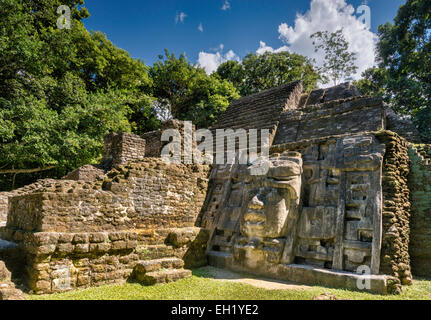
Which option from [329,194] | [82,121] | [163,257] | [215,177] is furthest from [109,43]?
[329,194]

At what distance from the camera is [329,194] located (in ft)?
19.2

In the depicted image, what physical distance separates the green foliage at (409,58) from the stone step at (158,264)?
10.3 metres

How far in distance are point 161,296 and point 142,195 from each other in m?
2.62

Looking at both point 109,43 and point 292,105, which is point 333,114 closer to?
point 292,105

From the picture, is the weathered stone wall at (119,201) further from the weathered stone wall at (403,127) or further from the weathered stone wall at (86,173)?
the weathered stone wall at (403,127)

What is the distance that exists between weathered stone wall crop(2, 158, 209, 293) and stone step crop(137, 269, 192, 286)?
0.48 m

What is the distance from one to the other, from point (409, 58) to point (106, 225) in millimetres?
15594

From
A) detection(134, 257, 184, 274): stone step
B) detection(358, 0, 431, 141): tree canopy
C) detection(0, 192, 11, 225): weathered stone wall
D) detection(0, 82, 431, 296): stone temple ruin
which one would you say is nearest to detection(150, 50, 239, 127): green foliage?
detection(358, 0, 431, 141): tree canopy

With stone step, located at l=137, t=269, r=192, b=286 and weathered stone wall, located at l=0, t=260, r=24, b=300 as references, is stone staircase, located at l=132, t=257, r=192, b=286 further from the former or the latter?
weathered stone wall, located at l=0, t=260, r=24, b=300

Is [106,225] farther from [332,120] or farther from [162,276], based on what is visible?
[332,120]

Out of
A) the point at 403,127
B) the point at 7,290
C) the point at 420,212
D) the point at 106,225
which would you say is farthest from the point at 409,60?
the point at 7,290

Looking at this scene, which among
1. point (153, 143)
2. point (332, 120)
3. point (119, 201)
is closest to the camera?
point (119, 201)

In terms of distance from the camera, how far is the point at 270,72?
23125mm

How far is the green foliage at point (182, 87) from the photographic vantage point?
2052 cm
